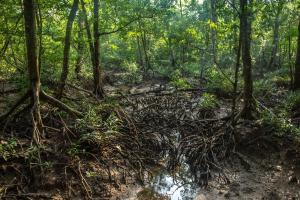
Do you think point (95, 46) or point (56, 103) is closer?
point (56, 103)

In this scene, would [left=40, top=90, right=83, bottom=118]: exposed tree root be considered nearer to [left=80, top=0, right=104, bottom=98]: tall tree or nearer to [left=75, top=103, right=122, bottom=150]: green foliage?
[left=75, top=103, right=122, bottom=150]: green foliage

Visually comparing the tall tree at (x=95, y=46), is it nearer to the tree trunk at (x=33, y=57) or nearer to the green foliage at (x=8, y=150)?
the tree trunk at (x=33, y=57)

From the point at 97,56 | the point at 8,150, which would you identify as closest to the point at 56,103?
the point at 8,150

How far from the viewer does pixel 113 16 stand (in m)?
11.6

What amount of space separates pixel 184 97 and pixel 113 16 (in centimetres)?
396

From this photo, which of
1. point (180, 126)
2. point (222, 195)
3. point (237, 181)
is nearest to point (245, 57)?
point (180, 126)

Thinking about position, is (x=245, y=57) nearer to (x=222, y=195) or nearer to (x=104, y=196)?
(x=222, y=195)

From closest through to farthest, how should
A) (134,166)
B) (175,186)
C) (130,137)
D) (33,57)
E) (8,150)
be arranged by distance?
(8,150) → (175,186) → (33,57) → (134,166) → (130,137)

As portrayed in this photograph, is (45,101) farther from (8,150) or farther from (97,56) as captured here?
(97,56)

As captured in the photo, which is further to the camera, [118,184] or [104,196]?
[118,184]

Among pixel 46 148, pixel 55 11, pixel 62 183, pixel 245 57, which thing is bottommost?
pixel 62 183

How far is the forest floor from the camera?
18.1ft

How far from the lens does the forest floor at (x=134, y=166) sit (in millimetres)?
5519

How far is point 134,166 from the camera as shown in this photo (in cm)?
679
